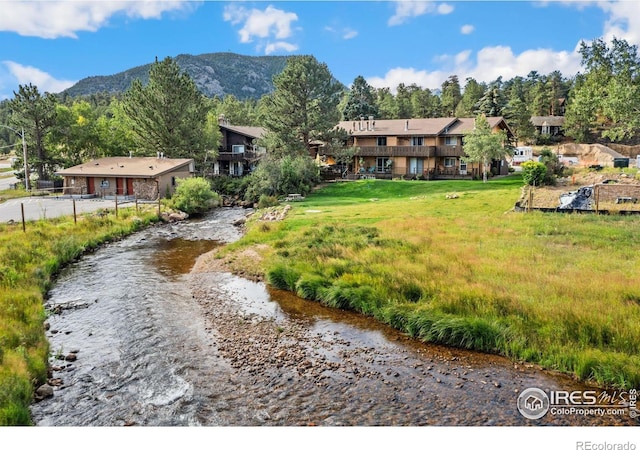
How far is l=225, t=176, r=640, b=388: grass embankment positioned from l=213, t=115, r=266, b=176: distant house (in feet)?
116

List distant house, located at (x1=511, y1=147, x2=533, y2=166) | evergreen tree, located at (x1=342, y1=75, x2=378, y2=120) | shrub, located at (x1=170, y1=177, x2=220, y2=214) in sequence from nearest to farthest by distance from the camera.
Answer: shrub, located at (x1=170, y1=177, x2=220, y2=214), distant house, located at (x1=511, y1=147, x2=533, y2=166), evergreen tree, located at (x1=342, y1=75, x2=378, y2=120)

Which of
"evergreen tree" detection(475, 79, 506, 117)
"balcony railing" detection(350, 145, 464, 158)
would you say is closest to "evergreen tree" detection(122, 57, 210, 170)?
"balcony railing" detection(350, 145, 464, 158)

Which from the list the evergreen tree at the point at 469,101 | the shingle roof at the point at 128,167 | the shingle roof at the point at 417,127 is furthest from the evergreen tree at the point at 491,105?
the shingle roof at the point at 128,167

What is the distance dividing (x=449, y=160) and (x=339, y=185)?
14532 mm

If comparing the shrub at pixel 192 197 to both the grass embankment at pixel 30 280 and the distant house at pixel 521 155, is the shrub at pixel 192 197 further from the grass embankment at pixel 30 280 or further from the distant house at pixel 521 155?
the distant house at pixel 521 155

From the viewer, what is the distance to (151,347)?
42.1ft

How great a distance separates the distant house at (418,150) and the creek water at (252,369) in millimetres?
38852

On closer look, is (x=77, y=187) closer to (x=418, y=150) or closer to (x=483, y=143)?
(x=418, y=150)

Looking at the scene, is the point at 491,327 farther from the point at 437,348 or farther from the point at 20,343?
the point at 20,343

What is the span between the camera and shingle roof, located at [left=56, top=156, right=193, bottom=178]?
43.6 meters

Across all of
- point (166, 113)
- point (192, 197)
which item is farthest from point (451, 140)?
point (166, 113)

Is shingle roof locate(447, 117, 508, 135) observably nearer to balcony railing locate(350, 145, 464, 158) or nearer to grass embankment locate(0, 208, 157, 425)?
balcony railing locate(350, 145, 464, 158)

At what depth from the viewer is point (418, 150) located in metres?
53.1

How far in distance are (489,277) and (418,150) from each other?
39521 millimetres
